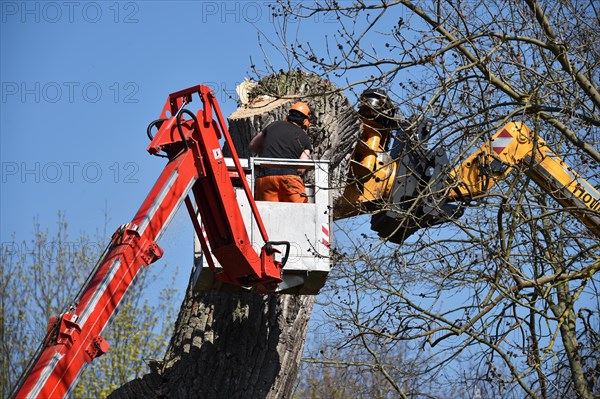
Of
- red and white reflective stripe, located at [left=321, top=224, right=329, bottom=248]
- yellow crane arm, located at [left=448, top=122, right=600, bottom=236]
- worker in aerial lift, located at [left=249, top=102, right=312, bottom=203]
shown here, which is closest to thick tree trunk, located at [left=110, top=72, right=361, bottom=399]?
worker in aerial lift, located at [left=249, top=102, right=312, bottom=203]

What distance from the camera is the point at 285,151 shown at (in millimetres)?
10086

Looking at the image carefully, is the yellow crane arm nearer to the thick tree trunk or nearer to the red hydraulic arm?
the thick tree trunk

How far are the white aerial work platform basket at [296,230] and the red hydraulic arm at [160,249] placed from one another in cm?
16

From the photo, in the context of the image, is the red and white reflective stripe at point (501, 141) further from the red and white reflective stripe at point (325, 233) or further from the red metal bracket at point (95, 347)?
the red metal bracket at point (95, 347)

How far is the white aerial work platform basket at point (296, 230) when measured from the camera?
959 centimetres

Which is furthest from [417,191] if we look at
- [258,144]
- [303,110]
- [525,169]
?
[258,144]

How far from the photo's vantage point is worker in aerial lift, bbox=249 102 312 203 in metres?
9.84

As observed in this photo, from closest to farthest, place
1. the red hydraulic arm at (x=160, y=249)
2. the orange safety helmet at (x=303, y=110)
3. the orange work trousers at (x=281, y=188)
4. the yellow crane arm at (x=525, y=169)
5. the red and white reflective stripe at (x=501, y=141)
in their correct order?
the red hydraulic arm at (x=160, y=249), the orange work trousers at (x=281, y=188), the yellow crane arm at (x=525, y=169), the orange safety helmet at (x=303, y=110), the red and white reflective stripe at (x=501, y=141)

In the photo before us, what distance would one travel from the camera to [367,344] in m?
10.6

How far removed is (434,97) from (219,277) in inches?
91.7

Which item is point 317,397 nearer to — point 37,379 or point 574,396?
point 574,396

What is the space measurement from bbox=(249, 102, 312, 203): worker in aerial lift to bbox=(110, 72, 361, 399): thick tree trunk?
0.23 metres

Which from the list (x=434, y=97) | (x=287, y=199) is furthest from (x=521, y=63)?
(x=287, y=199)

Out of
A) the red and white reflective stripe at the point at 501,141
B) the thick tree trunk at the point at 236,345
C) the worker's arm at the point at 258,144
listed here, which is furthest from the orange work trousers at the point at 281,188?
the red and white reflective stripe at the point at 501,141
